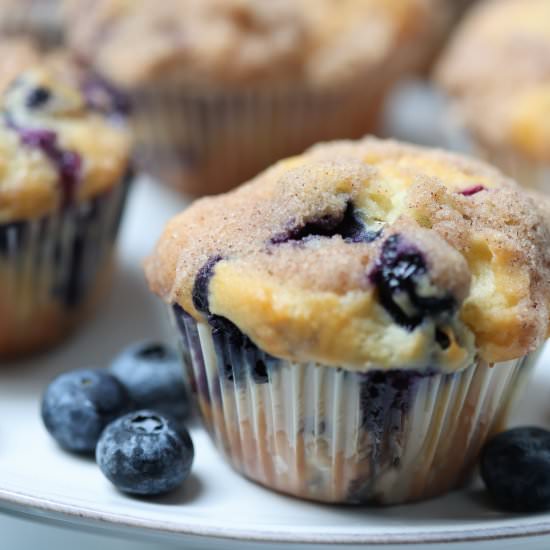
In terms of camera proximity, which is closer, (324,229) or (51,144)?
(324,229)

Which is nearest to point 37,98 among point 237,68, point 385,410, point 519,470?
point 237,68

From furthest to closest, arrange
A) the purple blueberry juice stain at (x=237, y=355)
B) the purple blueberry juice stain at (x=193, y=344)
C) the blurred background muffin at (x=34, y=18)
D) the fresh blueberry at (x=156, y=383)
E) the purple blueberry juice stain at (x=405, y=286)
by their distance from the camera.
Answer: the blurred background muffin at (x=34, y=18) → the fresh blueberry at (x=156, y=383) → the purple blueberry juice stain at (x=193, y=344) → the purple blueberry juice stain at (x=237, y=355) → the purple blueberry juice stain at (x=405, y=286)

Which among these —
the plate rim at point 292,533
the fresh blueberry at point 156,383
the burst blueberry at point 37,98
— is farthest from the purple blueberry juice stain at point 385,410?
the burst blueberry at point 37,98

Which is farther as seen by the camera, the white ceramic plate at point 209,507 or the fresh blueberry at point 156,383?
the fresh blueberry at point 156,383

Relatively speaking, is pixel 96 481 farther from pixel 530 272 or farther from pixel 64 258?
pixel 530 272

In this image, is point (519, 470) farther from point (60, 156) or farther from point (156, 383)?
point (60, 156)

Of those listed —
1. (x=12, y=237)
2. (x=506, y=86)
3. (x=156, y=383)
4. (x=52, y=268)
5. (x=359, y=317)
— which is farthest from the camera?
(x=506, y=86)

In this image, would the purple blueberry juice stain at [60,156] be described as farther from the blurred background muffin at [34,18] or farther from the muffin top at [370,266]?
the blurred background muffin at [34,18]
